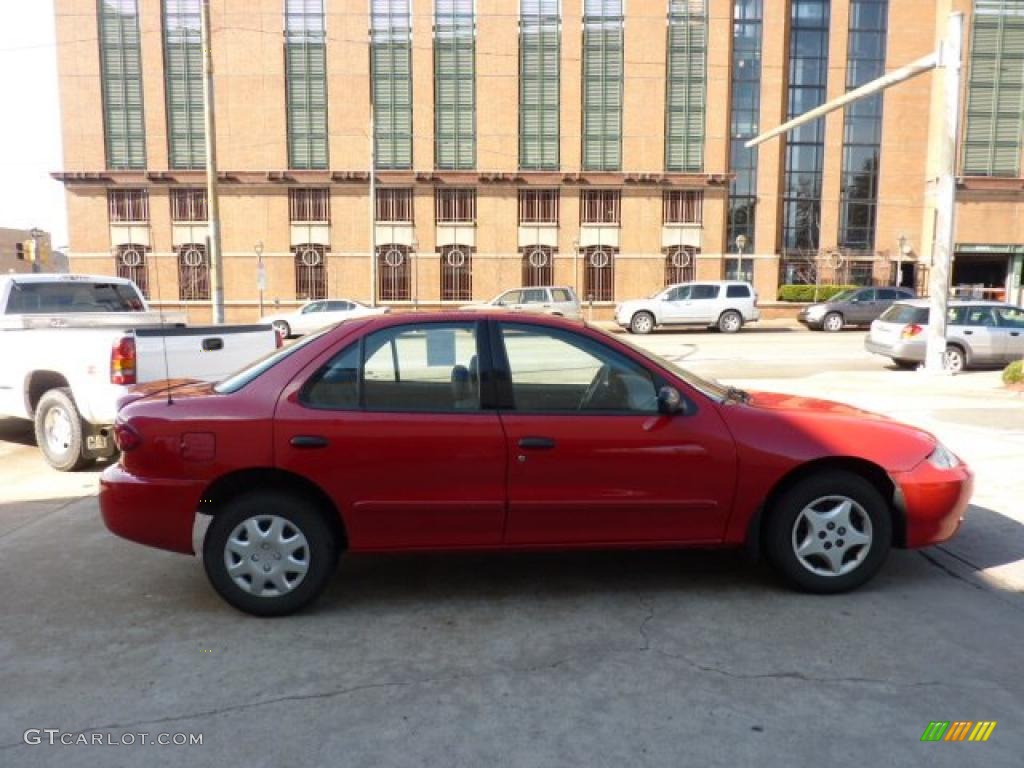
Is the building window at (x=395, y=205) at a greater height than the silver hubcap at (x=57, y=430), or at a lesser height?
greater

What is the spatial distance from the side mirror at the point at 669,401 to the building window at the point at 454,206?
32.0 m

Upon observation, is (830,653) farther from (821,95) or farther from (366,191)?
(821,95)

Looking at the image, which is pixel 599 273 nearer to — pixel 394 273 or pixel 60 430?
pixel 394 273

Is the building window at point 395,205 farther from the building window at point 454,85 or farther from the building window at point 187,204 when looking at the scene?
the building window at point 187,204

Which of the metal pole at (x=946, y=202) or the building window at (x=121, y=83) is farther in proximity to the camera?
the building window at (x=121, y=83)

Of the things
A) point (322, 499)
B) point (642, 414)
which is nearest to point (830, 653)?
point (642, 414)

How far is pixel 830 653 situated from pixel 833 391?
983 cm

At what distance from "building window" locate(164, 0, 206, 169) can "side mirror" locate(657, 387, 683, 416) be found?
115 feet

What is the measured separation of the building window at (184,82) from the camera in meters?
33.8

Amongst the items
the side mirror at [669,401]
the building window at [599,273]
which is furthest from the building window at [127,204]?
the side mirror at [669,401]

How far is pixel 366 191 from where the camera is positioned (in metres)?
35.0

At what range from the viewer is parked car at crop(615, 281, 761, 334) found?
28375mm

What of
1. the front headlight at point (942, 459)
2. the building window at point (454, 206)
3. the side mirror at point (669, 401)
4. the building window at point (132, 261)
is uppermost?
the building window at point (454, 206)

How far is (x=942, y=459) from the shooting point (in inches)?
177
